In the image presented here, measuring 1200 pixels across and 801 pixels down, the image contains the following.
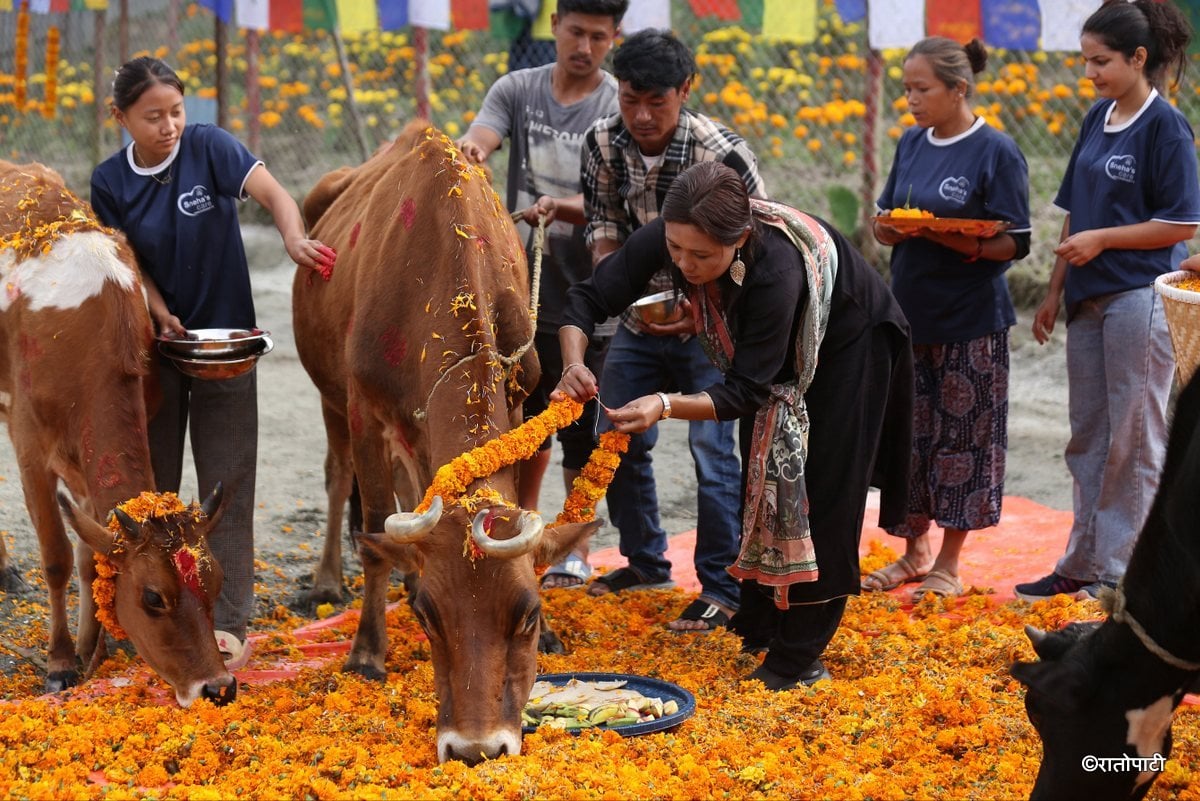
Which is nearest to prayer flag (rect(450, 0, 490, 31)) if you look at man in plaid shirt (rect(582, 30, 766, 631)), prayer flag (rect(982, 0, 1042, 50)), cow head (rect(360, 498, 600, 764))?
prayer flag (rect(982, 0, 1042, 50))

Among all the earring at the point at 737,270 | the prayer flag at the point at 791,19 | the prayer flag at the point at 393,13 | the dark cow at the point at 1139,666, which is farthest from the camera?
the prayer flag at the point at 393,13

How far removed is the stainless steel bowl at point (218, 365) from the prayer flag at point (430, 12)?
557 cm

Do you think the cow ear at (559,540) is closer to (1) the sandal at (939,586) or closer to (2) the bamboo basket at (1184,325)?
(2) the bamboo basket at (1184,325)

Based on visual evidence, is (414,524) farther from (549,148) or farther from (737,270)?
(549,148)

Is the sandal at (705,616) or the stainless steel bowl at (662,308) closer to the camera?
the stainless steel bowl at (662,308)

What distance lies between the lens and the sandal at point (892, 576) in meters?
6.51

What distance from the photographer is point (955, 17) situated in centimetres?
891

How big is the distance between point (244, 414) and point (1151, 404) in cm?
393

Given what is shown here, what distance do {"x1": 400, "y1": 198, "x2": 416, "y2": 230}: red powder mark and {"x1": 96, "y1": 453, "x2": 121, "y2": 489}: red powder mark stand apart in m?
1.46

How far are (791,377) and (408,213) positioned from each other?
5.43 feet

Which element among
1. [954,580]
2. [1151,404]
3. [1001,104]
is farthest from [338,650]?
[1001,104]

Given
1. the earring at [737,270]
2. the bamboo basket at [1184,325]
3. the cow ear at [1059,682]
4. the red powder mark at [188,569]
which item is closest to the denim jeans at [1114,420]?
the bamboo basket at [1184,325]

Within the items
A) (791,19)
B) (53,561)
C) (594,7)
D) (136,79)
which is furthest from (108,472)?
(791,19)

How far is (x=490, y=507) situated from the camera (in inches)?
173
